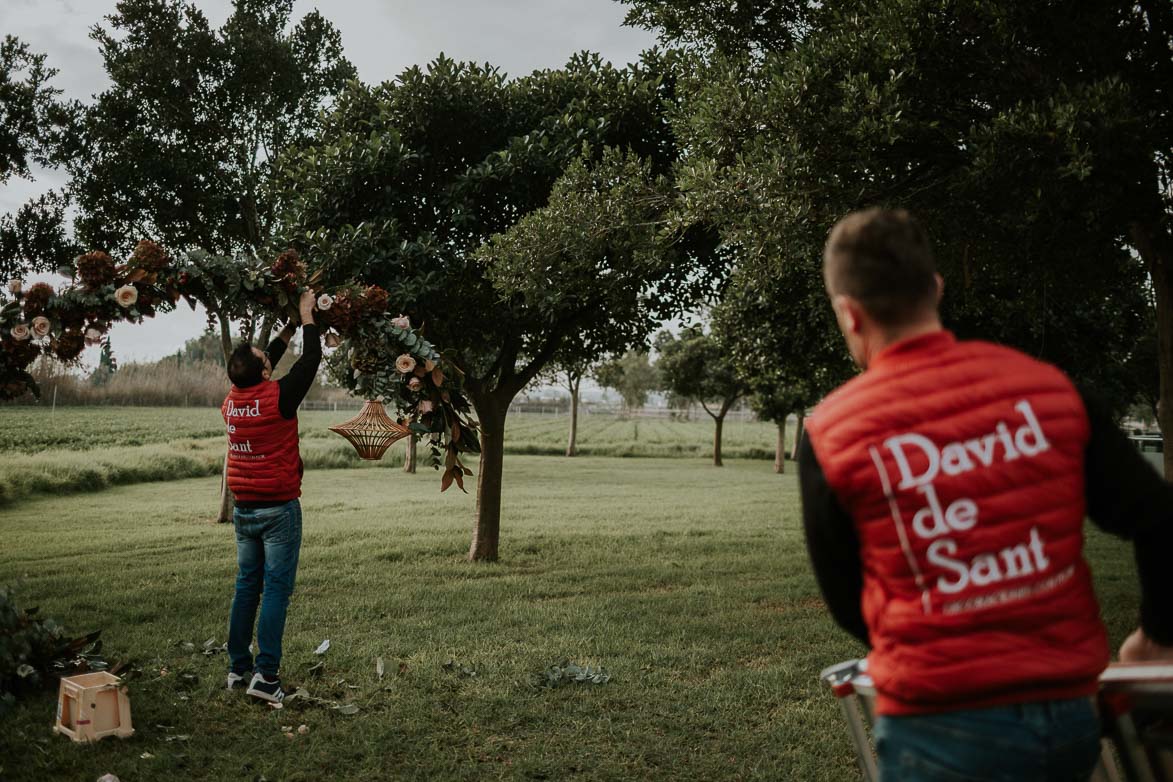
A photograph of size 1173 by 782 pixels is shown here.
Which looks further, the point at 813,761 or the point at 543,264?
the point at 543,264

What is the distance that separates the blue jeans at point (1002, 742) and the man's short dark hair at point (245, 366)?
5260 millimetres

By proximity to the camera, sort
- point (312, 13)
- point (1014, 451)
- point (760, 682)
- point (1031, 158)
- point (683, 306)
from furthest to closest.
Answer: point (312, 13) → point (683, 306) → point (760, 682) → point (1031, 158) → point (1014, 451)

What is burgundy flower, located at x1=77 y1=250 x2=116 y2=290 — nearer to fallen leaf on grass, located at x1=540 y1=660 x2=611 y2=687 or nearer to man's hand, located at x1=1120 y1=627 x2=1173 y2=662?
fallen leaf on grass, located at x1=540 y1=660 x2=611 y2=687

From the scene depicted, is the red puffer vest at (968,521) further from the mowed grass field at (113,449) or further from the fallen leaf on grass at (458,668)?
the mowed grass field at (113,449)

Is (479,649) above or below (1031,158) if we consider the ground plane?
below

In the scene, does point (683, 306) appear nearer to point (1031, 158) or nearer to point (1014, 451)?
point (1031, 158)

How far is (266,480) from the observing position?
5953mm

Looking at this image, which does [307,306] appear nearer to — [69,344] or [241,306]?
[241,306]

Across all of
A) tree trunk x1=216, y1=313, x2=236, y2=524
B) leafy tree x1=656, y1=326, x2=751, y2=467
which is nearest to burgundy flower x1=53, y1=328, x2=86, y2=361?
tree trunk x1=216, y1=313, x2=236, y2=524

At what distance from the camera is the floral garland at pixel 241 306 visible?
6223 mm

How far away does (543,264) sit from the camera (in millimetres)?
8250

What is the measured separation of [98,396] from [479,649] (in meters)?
18.2

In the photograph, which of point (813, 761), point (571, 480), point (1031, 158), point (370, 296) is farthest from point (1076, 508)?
point (571, 480)

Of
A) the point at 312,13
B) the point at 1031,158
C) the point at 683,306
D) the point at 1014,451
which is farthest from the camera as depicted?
the point at 312,13
